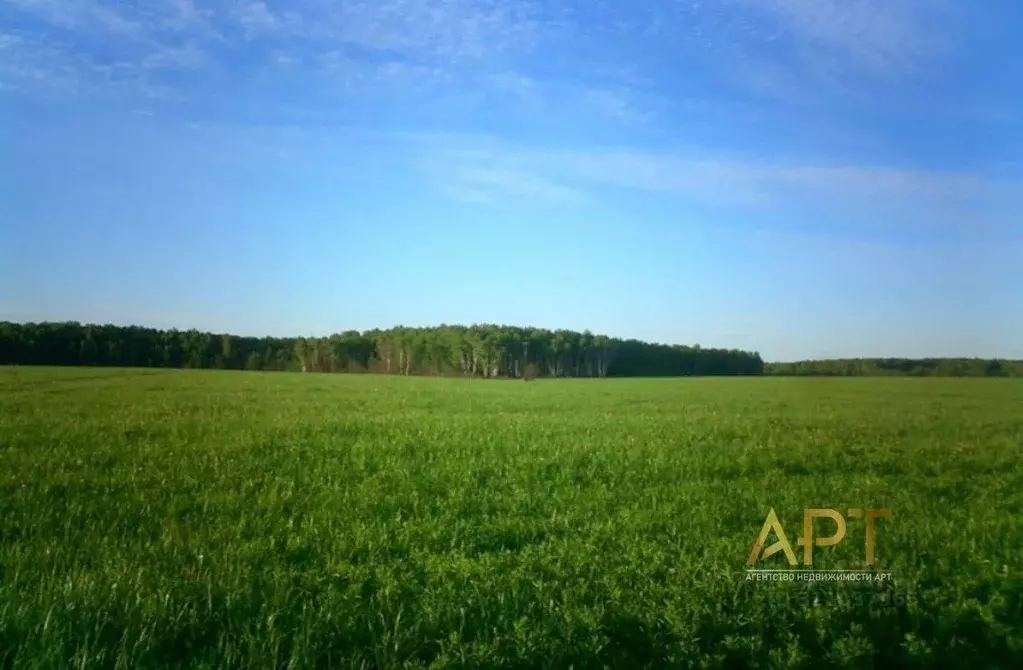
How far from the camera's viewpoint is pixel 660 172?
16.7ft

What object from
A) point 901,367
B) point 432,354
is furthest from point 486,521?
point 901,367

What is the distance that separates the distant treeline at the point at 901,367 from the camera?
17.4 ft

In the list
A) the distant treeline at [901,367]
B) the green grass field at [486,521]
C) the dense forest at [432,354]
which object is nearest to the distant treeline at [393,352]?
the dense forest at [432,354]

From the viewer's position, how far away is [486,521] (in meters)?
4.00

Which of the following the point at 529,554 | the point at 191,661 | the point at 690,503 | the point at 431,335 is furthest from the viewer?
the point at 431,335

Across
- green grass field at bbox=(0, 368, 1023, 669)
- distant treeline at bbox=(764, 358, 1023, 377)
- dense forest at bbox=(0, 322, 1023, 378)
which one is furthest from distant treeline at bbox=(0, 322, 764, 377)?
distant treeline at bbox=(764, 358, 1023, 377)

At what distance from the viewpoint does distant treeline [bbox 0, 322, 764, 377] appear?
452 cm

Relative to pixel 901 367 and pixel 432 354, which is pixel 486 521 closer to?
pixel 432 354

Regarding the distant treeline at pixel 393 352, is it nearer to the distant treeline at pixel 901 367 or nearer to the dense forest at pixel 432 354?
the dense forest at pixel 432 354

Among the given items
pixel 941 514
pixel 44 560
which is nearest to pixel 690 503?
pixel 941 514

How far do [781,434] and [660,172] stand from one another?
1744 millimetres

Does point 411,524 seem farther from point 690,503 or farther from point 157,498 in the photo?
point 690,503

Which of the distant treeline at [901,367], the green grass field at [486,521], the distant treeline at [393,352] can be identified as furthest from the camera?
the distant treeline at [901,367]

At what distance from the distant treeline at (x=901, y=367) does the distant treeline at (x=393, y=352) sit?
0.25 meters
